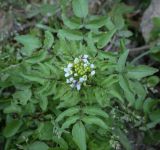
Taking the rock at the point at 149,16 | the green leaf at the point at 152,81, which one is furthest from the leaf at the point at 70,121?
the rock at the point at 149,16

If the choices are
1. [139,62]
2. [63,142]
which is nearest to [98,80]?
[63,142]

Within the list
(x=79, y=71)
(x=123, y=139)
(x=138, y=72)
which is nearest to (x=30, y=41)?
(x=79, y=71)

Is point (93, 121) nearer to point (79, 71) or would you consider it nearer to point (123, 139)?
point (79, 71)

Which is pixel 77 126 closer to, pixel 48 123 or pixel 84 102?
pixel 84 102

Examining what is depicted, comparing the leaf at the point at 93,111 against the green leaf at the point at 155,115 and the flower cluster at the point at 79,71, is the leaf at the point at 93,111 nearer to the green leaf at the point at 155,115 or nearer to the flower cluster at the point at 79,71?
the flower cluster at the point at 79,71

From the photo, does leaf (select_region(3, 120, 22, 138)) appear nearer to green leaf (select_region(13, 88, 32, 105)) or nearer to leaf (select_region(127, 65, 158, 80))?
green leaf (select_region(13, 88, 32, 105))

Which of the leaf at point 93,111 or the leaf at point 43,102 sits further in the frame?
the leaf at point 43,102
